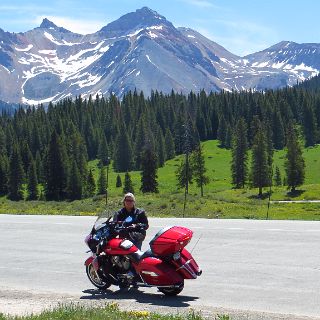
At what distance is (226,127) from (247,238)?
14772 cm

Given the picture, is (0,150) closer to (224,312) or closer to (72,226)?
(72,226)

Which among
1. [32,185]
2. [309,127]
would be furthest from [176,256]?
[309,127]

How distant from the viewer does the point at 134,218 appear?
39.9ft

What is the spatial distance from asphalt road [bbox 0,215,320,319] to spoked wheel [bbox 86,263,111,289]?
0.17 meters

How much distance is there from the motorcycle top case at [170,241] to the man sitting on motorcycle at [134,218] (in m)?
0.98

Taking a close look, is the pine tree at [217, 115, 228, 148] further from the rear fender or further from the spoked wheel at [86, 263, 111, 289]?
the rear fender

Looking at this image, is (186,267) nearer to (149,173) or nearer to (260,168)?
(149,173)

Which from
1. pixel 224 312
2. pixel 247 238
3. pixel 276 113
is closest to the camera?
pixel 224 312

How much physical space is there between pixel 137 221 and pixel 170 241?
1.54 meters

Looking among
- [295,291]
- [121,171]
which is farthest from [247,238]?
[121,171]

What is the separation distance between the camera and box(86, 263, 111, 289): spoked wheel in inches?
475

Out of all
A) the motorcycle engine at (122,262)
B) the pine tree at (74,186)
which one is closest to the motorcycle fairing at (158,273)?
the motorcycle engine at (122,262)

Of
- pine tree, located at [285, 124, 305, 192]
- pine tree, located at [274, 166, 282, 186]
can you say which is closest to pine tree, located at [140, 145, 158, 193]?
pine tree, located at [285, 124, 305, 192]

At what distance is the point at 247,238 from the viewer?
1828 cm
